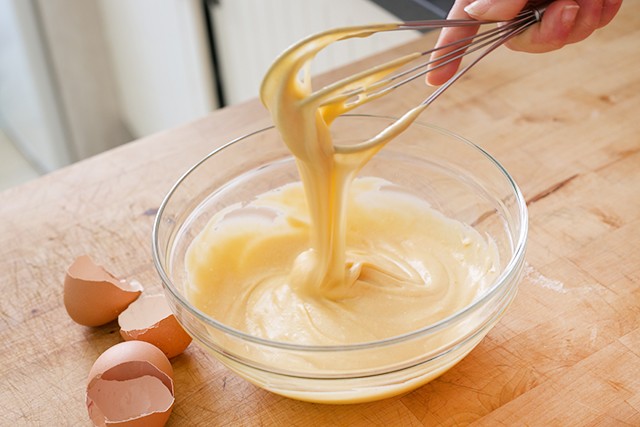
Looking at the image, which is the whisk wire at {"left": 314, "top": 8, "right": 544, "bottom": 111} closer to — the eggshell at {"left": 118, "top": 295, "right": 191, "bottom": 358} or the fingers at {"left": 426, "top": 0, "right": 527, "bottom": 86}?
the fingers at {"left": 426, "top": 0, "right": 527, "bottom": 86}

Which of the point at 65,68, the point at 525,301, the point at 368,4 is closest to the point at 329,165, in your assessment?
the point at 525,301

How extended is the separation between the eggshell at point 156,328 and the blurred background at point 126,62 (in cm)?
114

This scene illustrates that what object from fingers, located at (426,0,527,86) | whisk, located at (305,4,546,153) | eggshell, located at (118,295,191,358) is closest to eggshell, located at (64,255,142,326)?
eggshell, located at (118,295,191,358)

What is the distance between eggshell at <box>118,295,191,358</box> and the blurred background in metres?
1.14

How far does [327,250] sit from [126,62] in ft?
7.18

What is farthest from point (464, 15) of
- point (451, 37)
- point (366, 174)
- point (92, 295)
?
point (92, 295)

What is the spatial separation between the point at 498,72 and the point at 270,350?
2.93 feet

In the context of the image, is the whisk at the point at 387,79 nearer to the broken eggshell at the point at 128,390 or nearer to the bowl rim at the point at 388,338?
the bowl rim at the point at 388,338

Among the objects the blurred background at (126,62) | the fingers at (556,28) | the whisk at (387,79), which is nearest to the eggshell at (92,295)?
the whisk at (387,79)

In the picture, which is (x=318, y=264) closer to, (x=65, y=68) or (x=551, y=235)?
(x=551, y=235)

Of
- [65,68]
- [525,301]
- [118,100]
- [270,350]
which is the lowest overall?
[118,100]

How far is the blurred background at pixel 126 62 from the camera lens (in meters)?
2.28

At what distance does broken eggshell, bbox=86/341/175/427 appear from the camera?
90 cm

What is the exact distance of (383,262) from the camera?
3.55 ft
